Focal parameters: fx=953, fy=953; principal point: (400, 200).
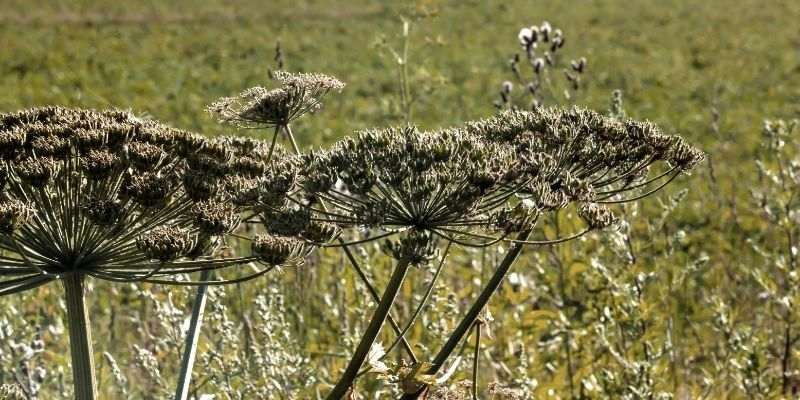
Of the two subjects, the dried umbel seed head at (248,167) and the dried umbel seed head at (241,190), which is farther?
the dried umbel seed head at (248,167)

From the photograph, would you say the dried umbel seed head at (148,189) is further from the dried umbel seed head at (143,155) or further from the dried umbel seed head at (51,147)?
the dried umbel seed head at (51,147)

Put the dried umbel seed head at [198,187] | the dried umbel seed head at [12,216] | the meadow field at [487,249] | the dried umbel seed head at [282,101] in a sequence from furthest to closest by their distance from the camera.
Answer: the meadow field at [487,249] → the dried umbel seed head at [282,101] → the dried umbel seed head at [198,187] → the dried umbel seed head at [12,216]

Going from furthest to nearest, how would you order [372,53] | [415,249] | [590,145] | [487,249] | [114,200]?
1. [372,53]
2. [487,249]
3. [590,145]
4. [114,200]
5. [415,249]

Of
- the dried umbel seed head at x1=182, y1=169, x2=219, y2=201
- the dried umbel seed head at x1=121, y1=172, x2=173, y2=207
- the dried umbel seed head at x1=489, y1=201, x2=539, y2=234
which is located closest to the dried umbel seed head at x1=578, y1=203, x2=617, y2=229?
the dried umbel seed head at x1=489, y1=201, x2=539, y2=234

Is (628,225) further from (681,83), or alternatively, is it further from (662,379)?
(681,83)

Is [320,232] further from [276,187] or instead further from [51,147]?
[51,147]

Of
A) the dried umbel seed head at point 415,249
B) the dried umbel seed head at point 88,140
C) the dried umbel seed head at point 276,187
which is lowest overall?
the dried umbel seed head at point 415,249

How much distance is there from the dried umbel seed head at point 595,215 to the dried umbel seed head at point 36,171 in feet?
4.57

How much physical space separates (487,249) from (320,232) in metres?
3.06

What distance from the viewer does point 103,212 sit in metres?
2.42

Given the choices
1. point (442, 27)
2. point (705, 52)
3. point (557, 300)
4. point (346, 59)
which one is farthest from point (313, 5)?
point (557, 300)

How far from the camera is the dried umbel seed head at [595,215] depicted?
2475mm

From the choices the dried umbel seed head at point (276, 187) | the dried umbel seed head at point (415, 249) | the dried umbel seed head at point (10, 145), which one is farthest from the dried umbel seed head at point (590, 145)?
the dried umbel seed head at point (10, 145)

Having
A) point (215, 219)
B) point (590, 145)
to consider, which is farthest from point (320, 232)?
point (590, 145)
